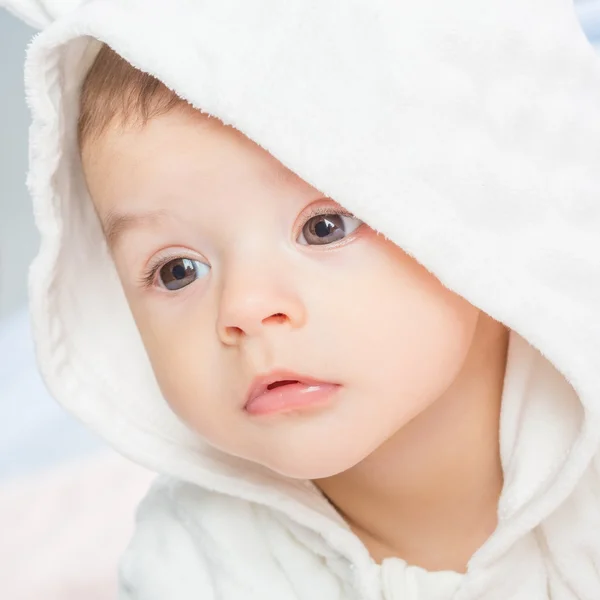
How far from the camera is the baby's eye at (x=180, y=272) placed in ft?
2.36

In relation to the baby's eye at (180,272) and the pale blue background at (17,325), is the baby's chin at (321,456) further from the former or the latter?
the pale blue background at (17,325)

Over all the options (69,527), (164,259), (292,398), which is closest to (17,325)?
(69,527)

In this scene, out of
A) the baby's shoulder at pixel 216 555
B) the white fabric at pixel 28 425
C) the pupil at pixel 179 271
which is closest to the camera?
the pupil at pixel 179 271

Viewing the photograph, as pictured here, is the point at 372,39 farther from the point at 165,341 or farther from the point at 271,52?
the point at 165,341

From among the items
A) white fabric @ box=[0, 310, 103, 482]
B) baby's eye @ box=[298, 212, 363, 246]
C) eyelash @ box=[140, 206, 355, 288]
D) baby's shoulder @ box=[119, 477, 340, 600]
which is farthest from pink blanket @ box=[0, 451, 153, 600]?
baby's eye @ box=[298, 212, 363, 246]

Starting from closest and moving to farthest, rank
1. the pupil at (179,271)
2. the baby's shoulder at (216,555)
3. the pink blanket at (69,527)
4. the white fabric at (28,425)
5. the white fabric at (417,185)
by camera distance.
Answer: the white fabric at (417,185) → the pupil at (179,271) → the baby's shoulder at (216,555) → the pink blanket at (69,527) → the white fabric at (28,425)

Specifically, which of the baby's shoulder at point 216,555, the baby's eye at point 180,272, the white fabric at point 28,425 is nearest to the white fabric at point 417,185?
the baby's shoulder at point 216,555

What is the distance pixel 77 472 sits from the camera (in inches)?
52.6

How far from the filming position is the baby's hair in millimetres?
681

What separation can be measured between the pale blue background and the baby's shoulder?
0.47m

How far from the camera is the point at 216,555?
35.7 inches

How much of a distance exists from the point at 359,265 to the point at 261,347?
0.09 meters

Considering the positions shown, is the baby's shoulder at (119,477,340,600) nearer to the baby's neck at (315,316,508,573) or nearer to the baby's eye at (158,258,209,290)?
the baby's neck at (315,316,508,573)

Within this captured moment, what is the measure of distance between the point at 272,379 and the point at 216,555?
0.32 meters
